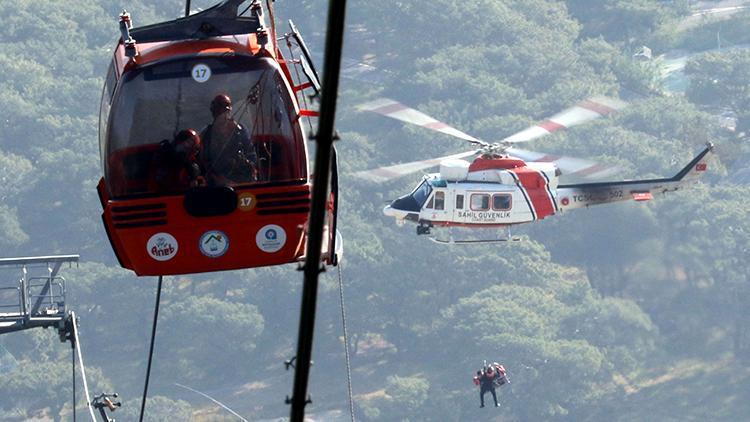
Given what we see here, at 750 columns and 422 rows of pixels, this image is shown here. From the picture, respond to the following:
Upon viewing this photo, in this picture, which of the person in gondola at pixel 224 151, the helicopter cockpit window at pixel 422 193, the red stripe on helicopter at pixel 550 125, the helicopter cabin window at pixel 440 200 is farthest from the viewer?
the helicopter cockpit window at pixel 422 193

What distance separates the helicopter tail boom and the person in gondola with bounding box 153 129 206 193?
31111 millimetres

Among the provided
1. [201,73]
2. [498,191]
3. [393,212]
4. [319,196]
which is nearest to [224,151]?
[201,73]

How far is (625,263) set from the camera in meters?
124

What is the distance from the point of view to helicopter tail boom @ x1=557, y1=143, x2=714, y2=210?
5200 centimetres

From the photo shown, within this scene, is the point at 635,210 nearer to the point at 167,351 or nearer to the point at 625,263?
the point at 625,263

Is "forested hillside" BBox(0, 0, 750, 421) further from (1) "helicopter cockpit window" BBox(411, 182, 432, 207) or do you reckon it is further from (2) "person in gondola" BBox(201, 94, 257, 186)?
(2) "person in gondola" BBox(201, 94, 257, 186)

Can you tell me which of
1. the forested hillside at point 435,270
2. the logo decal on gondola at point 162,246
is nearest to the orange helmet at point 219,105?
the logo decal on gondola at point 162,246

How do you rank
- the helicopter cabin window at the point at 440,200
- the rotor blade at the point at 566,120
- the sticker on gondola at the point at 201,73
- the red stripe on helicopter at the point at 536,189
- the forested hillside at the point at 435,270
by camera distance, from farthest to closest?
the forested hillside at the point at 435,270
the red stripe on helicopter at the point at 536,189
the helicopter cabin window at the point at 440,200
the rotor blade at the point at 566,120
the sticker on gondola at the point at 201,73

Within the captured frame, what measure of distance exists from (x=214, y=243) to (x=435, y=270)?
97709 mm

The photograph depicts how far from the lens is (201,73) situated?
21.4m

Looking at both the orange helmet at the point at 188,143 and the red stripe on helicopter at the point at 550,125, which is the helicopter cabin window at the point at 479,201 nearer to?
the red stripe on helicopter at the point at 550,125

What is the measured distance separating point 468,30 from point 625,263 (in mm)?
37363

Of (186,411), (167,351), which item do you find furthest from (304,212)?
(167,351)

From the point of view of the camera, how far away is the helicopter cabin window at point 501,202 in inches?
2045
